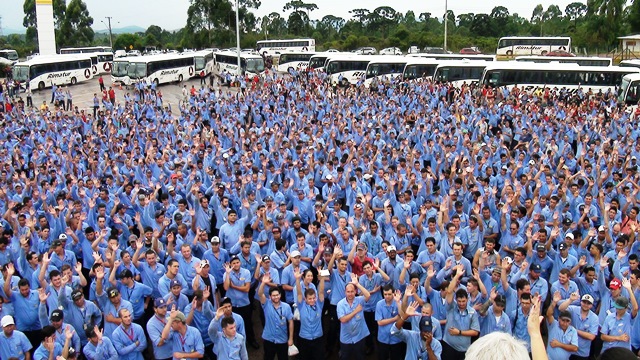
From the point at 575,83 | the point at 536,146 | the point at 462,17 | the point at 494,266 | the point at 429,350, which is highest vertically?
the point at 462,17

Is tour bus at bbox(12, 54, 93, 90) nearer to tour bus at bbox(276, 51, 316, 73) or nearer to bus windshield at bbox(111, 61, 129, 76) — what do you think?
bus windshield at bbox(111, 61, 129, 76)

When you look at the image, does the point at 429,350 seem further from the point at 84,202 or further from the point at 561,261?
the point at 84,202

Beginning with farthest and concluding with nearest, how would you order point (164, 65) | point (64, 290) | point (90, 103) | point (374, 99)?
point (164, 65) → point (90, 103) → point (374, 99) → point (64, 290)

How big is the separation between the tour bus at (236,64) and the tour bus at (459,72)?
38.2 ft

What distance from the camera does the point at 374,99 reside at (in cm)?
1859

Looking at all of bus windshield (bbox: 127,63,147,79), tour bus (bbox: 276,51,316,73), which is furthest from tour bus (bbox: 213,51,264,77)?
bus windshield (bbox: 127,63,147,79)

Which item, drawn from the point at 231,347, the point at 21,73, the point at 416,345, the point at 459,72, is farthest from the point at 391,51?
the point at 231,347

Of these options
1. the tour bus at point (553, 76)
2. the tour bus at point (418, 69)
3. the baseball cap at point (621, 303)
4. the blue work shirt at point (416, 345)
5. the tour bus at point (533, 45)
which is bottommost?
the blue work shirt at point (416, 345)

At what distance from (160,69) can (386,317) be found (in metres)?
30.1

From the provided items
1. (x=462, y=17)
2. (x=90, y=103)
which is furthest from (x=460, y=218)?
(x=462, y=17)

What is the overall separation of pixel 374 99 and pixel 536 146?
7.44 m

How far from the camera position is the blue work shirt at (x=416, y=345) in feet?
16.7

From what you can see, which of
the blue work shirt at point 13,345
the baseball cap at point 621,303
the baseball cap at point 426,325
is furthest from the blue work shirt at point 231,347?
the baseball cap at point 621,303

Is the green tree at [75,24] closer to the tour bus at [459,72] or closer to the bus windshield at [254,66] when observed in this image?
the bus windshield at [254,66]
